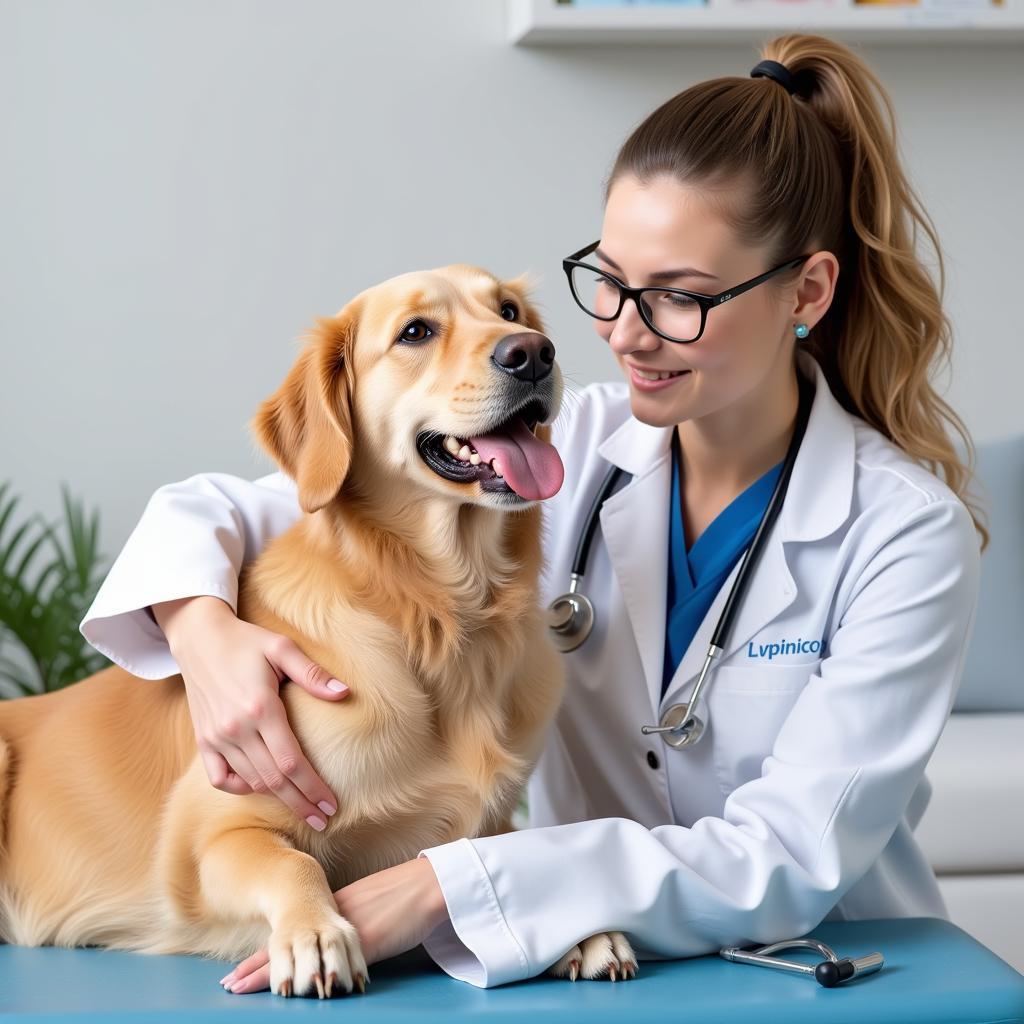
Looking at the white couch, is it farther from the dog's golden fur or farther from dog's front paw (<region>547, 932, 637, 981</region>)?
dog's front paw (<region>547, 932, 637, 981</region>)

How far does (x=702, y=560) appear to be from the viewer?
166 cm

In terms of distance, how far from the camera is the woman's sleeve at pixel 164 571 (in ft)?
4.71

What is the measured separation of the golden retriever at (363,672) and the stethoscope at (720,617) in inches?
5.7

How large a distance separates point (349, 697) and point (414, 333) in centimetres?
46

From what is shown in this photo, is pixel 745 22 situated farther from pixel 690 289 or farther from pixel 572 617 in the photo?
pixel 572 617

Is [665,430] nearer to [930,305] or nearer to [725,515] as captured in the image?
[725,515]

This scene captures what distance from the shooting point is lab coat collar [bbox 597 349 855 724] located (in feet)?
5.00

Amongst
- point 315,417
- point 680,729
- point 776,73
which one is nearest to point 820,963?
point 680,729

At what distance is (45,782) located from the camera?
1478 mm

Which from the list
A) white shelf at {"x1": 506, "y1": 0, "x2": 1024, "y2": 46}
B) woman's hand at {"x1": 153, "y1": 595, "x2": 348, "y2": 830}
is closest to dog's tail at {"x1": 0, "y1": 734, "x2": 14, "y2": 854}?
woman's hand at {"x1": 153, "y1": 595, "x2": 348, "y2": 830}

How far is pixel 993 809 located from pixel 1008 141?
6.48 ft

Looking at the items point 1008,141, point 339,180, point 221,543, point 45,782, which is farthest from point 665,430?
point 1008,141

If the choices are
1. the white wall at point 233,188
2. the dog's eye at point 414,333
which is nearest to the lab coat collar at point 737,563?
the dog's eye at point 414,333

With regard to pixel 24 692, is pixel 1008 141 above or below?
above
